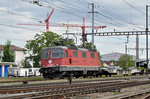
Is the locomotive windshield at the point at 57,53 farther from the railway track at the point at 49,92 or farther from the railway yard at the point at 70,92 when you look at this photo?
the railway track at the point at 49,92

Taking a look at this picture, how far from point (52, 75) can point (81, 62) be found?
15.4ft

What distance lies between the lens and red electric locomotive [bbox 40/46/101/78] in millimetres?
30859

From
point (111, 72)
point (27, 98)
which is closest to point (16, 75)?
point (111, 72)

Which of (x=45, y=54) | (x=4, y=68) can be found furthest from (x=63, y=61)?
(x=4, y=68)

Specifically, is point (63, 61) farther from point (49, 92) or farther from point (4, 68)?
point (4, 68)

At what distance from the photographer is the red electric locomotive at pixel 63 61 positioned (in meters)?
30.9

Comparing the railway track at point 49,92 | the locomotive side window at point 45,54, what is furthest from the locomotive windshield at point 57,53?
the railway track at point 49,92

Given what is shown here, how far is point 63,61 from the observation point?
31062mm

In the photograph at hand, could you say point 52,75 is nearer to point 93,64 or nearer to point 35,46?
point 93,64

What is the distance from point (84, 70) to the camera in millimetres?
35094

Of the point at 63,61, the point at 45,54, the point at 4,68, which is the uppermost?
the point at 45,54

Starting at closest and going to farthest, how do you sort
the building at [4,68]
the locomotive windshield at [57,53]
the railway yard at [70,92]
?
the railway yard at [70,92] < the locomotive windshield at [57,53] < the building at [4,68]

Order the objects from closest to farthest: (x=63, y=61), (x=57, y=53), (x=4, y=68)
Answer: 1. (x=63, y=61)
2. (x=57, y=53)
3. (x=4, y=68)

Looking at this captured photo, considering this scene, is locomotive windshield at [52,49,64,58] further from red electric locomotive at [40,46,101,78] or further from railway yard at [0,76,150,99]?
railway yard at [0,76,150,99]
